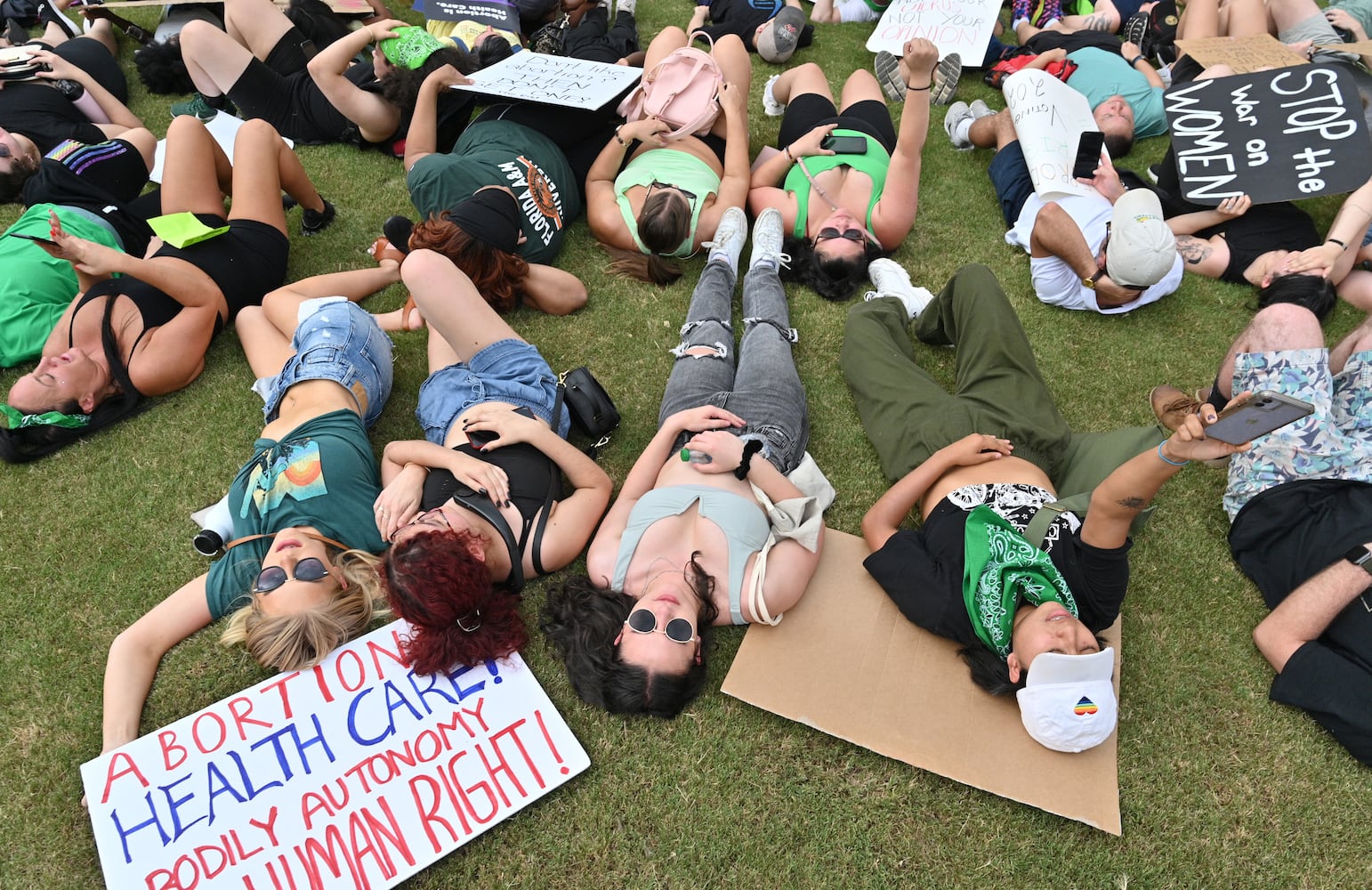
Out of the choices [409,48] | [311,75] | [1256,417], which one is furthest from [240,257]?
[1256,417]

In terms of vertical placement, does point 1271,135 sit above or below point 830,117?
above

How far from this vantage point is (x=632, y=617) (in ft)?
9.09

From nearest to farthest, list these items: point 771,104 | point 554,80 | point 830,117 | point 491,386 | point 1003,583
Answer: point 1003,583
point 491,386
point 554,80
point 830,117
point 771,104

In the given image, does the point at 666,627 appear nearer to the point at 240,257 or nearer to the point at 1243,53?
the point at 240,257

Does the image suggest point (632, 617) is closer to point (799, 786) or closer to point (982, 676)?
point (799, 786)

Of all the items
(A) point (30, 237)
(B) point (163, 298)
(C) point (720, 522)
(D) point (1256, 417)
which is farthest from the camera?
(B) point (163, 298)

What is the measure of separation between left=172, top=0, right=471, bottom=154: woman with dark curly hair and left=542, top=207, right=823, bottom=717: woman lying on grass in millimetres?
3155

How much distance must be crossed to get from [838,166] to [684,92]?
1.16 meters

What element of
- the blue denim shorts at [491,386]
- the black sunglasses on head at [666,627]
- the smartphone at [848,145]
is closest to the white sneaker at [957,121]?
the smartphone at [848,145]

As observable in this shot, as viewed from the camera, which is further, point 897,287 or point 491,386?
point 897,287

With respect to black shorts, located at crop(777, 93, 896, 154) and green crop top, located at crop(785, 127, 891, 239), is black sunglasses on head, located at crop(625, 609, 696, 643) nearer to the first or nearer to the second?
green crop top, located at crop(785, 127, 891, 239)

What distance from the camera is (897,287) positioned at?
4.39 meters

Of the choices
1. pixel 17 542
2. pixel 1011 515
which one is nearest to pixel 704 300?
pixel 1011 515

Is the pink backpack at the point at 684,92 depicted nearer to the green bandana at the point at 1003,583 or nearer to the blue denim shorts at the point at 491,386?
the blue denim shorts at the point at 491,386
